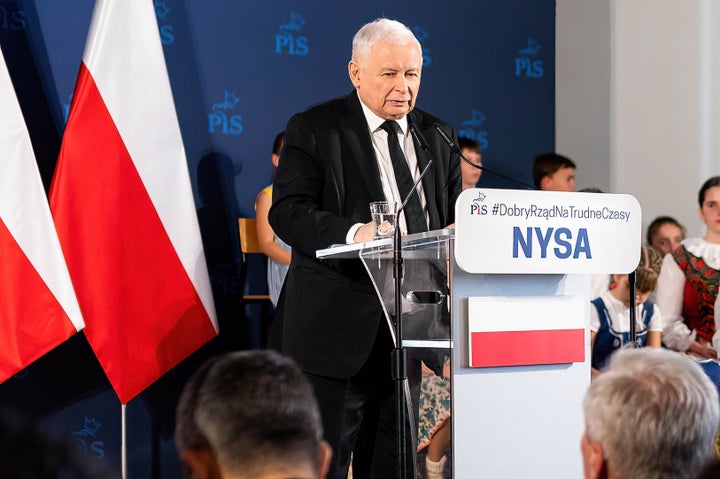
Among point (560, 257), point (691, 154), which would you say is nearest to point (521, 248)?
point (560, 257)

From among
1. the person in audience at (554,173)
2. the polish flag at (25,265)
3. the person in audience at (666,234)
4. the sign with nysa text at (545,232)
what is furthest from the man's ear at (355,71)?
the person in audience at (666,234)

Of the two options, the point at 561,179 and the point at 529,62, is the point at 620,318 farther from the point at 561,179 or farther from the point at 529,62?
the point at 529,62

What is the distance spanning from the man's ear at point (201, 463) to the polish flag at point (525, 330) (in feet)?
3.92

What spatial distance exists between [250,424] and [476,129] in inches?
199

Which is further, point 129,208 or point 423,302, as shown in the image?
point 129,208

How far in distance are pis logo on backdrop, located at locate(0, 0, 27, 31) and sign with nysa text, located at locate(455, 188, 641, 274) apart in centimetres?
334

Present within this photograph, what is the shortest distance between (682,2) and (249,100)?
274 cm

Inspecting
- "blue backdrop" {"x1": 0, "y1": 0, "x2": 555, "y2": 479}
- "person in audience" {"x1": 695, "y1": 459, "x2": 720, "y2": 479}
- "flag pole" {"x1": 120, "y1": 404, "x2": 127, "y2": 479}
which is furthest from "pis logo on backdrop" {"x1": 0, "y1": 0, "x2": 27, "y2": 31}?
"person in audience" {"x1": 695, "y1": 459, "x2": 720, "y2": 479}

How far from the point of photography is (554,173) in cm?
557

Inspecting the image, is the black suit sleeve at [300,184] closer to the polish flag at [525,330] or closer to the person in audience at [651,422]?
the polish flag at [525,330]

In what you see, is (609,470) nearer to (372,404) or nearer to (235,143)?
(372,404)

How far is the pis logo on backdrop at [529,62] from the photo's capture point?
6121 mm

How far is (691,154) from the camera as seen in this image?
578cm

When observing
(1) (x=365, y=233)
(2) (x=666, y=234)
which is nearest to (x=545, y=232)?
(1) (x=365, y=233)
